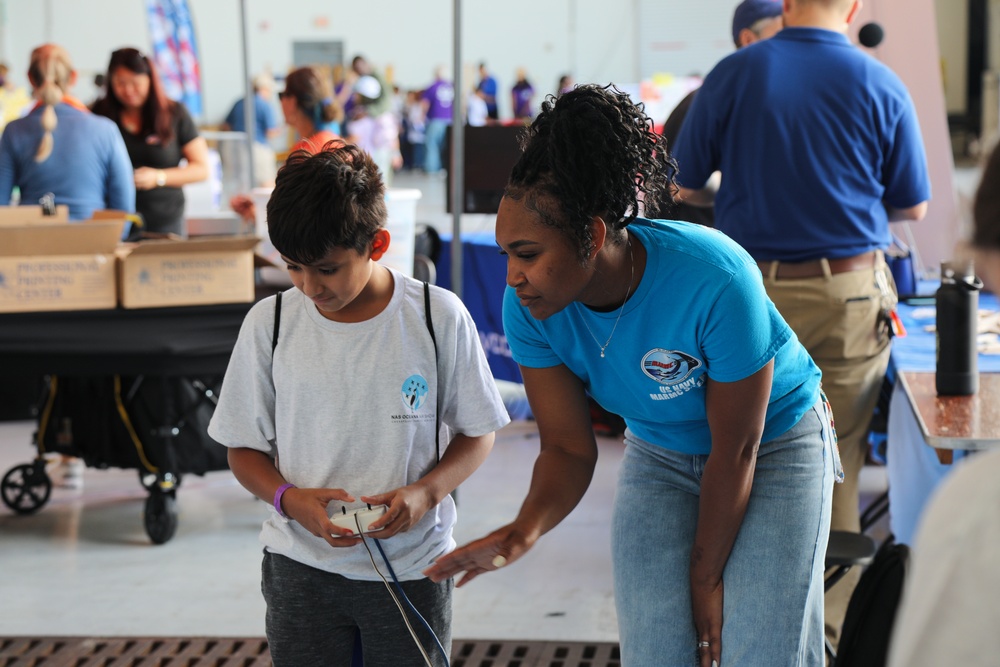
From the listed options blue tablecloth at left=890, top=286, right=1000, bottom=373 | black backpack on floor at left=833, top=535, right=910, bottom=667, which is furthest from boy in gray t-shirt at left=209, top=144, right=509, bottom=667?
blue tablecloth at left=890, top=286, right=1000, bottom=373

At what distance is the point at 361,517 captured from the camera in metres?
1.52

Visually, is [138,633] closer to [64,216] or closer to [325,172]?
[64,216]

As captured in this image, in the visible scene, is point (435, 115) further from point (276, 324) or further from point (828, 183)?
point (276, 324)

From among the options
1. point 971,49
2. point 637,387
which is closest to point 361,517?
point 637,387

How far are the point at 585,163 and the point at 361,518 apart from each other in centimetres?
57

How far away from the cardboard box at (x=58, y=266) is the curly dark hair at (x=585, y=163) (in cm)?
203

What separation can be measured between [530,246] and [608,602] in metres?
1.89

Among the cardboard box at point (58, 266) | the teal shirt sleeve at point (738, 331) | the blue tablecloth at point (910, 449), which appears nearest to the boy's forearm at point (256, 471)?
the teal shirt sleeve at point (738, 331)

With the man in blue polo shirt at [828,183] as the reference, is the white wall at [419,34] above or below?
above

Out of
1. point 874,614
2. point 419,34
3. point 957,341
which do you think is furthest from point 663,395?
point 419,34

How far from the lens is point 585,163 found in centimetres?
137

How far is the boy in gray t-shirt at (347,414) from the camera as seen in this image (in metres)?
1.59

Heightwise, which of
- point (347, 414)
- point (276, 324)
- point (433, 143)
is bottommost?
point (347, 414)

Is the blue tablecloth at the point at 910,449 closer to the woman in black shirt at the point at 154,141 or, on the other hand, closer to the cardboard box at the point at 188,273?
the cardboard box at the point at 188,273
